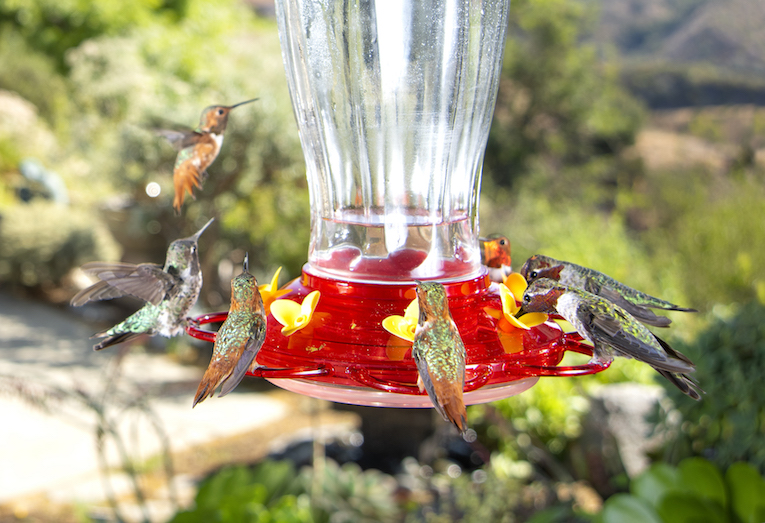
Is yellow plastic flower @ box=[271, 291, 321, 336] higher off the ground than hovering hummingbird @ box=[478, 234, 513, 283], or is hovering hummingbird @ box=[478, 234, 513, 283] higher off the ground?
yellow plastic flower @ box=[271, 291, 321, 336]

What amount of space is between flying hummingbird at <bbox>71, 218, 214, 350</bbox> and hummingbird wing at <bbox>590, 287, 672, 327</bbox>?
0.60m

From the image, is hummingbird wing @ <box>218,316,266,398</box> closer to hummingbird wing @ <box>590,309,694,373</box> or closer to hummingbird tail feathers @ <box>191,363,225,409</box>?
hummingbird tail feathers @ <box>191,363,225,409</box>

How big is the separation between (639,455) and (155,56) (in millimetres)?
11440

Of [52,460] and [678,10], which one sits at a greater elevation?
[678,10]

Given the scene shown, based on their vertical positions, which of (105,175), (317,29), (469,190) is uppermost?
(317,29)

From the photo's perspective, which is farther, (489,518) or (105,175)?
(105,175)

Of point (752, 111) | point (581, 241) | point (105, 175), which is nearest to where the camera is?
point (581, 241)

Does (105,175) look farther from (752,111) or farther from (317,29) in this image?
(752,111)

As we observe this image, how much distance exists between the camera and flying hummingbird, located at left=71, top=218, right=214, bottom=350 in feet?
3.25

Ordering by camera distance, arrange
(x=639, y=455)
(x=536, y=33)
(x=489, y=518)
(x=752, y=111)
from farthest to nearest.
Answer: (x=752, y=111), (x=536, y=33), (x=639, y=455), (x=489, y=518)

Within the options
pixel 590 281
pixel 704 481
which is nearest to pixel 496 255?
pixel 590 281

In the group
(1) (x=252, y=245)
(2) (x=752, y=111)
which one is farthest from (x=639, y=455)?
(2) (x=752, y=111)

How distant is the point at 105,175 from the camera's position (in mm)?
6828

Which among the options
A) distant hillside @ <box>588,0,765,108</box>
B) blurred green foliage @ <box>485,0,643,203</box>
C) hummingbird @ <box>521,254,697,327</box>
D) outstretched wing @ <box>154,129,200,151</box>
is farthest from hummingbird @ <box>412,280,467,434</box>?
distant hillside @ <box>588,0,765,108</box>
